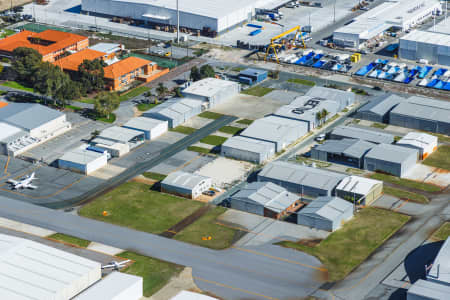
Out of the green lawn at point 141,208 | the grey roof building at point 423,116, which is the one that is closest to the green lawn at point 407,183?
the grey roof building at point 423,116

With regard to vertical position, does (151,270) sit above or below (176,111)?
below

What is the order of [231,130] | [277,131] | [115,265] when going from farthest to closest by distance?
1. [231,130]
2. [277,131]
3. [115,265]

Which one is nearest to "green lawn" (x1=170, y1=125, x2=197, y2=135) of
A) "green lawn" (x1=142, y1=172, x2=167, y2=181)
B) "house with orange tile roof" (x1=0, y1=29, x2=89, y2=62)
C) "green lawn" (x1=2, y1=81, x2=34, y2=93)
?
"green lawn" (x1=142, y1=172, x2=167, y2=181)

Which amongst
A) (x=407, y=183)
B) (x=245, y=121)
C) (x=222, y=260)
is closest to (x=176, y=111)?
(x=245, y=121)

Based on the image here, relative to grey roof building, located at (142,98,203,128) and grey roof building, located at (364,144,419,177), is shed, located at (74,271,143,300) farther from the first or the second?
grey roof building, located at (142,98,203,128)

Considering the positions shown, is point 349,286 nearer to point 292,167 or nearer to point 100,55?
point 292,167

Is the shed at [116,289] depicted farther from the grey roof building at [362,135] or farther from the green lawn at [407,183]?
the grey roof building at [362,135]

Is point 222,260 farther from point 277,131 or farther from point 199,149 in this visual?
point 277,131
